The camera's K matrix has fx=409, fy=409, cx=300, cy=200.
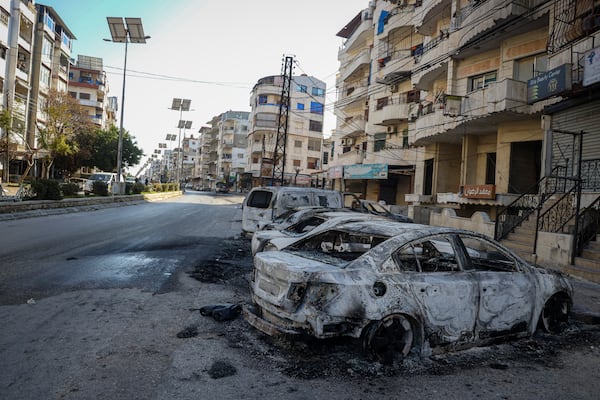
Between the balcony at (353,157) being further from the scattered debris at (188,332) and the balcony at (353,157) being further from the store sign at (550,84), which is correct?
the scattered debris at (188,332)

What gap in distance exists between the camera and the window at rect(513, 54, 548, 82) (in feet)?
55.3

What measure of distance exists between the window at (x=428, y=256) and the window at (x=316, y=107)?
66054 mm

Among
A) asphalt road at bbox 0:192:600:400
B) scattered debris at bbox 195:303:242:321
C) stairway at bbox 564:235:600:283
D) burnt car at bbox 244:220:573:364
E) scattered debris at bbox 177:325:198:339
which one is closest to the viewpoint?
asphalt road at bbox 0:192:600:400

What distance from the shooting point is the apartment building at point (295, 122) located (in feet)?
221

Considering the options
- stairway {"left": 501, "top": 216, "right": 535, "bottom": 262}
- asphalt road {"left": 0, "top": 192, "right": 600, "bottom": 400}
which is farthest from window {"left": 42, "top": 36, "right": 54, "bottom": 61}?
stairway {"left": 501, "top": 216, "right": 535, "bottom": 262}

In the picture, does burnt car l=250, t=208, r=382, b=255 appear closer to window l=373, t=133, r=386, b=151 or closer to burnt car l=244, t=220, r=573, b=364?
burnt car l=244, t=220, r=573, b=364

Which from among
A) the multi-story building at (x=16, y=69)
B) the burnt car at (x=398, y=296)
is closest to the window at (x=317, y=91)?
the multi-story building at (x=16, y=69)

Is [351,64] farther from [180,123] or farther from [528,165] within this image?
[180,123]

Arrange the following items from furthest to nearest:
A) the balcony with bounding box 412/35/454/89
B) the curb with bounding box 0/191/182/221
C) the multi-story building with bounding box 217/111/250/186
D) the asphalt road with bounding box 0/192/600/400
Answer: the multi-story building with bounding box 217/111/250/186
the balcony with bounding box 412/35/454/89
the curb with bounding box 0/191/182/221
the asphalt road with bounding box 0/192/600/400

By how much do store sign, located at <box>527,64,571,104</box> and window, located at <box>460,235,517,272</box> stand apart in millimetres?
9362

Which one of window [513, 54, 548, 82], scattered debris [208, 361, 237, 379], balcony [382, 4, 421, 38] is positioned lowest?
scattered debris [208, 361, 237, 379]

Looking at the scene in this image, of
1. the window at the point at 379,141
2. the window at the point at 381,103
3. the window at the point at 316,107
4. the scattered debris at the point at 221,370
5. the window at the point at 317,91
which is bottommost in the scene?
the scattered debris at the point at 221,370

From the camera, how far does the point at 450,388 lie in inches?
138

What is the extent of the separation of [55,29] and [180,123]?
2147 cm
